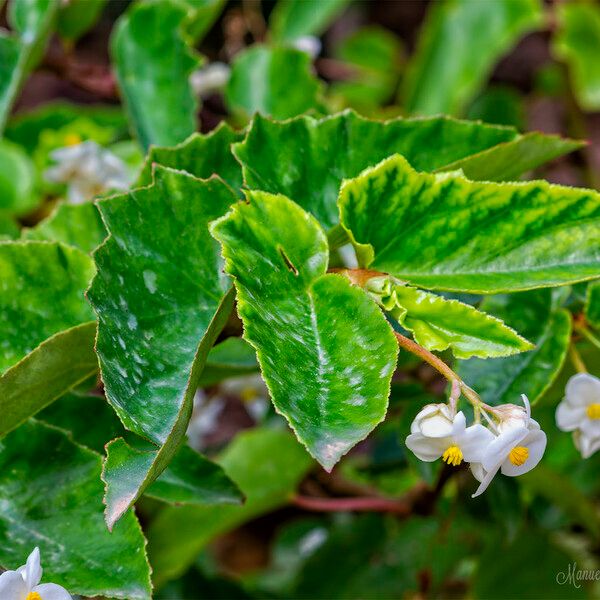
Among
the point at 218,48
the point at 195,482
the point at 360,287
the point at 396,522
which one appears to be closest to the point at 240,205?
the point at 360,287

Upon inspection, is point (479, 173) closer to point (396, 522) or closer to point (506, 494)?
point (506, 494)

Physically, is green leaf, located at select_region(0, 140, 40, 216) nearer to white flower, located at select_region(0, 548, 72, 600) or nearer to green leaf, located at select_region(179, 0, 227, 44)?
green leaf, located at select_region(179, 0, 227, 44)

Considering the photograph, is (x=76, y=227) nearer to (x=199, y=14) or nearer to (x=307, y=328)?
(x=307, y=328)

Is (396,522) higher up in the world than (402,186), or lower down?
lower down

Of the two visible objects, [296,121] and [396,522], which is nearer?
[296,121]

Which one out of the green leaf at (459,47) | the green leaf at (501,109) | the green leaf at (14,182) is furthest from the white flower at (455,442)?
the green leaf at (501,109)

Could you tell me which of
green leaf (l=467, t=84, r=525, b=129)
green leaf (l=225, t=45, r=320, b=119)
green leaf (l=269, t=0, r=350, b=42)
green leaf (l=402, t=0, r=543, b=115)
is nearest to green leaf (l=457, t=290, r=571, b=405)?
green leaf (l=225, t=45, r=320, b=119)

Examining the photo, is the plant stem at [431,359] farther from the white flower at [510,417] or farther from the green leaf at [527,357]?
the green leaf at [527,357]
